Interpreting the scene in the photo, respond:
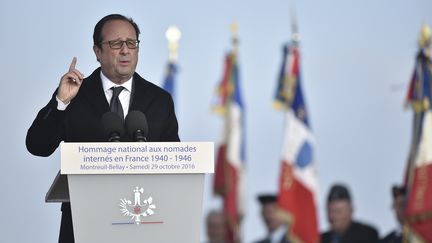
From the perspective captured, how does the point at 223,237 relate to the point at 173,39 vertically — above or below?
below

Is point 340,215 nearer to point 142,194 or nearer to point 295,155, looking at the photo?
point 295,155

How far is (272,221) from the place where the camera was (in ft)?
26.2

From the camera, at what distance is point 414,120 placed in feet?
28.9

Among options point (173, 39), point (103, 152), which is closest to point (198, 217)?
point (103, 152)

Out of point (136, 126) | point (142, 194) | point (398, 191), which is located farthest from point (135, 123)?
point (398, 191)

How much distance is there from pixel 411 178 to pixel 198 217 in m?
5.81

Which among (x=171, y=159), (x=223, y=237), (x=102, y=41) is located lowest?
(x=223, y=237)

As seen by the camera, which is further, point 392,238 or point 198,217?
point 392,238

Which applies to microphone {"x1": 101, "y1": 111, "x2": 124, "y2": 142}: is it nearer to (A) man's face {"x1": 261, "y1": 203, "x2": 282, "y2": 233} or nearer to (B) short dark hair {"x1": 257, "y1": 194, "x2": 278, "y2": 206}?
(A) man's face {"x1": 261, "y1": 203, "x2": 282, "y2": 233}

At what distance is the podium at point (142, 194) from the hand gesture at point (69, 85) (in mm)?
357

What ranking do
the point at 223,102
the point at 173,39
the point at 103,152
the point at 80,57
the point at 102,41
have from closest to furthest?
the point at 103,152 → the point at 102,41 → the point at 80,57 → the point at 173,39 → the point at 223,102

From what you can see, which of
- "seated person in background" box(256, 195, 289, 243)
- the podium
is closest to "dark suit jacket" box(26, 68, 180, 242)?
the podium

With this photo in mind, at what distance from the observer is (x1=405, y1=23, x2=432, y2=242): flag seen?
834 cm

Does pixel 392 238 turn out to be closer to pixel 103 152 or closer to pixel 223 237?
pixel 223 237
